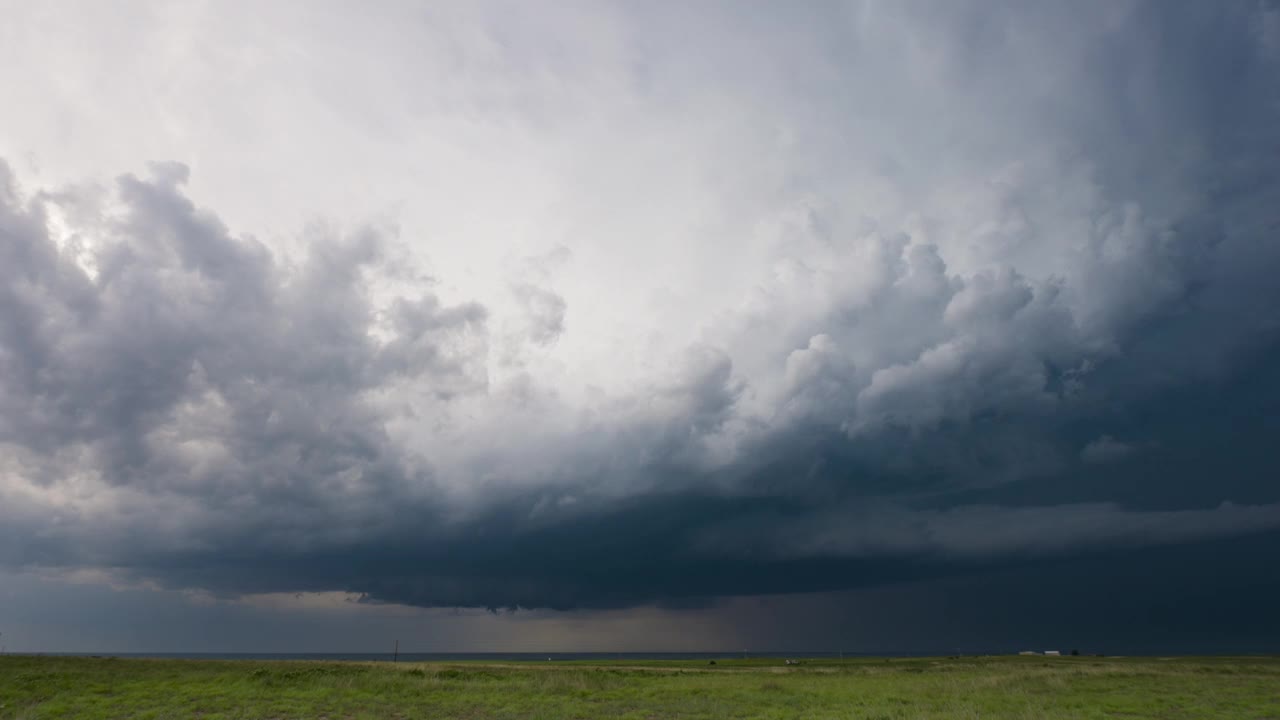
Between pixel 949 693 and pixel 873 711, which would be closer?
pixel 873 711

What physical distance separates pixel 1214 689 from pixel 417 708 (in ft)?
213

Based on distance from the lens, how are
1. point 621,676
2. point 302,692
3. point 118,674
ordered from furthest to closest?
point 621,676 → point 118,674 → point 302,692

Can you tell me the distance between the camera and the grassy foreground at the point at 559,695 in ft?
141

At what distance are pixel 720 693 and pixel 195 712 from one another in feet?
118

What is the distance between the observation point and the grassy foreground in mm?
43094

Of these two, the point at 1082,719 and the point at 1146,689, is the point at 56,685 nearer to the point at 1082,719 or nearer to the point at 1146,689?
the point at 1082,719

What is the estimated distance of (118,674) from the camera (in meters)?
57.8

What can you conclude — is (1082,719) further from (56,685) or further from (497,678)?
(56,685)

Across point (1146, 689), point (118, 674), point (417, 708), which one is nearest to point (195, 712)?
point (417, 708)

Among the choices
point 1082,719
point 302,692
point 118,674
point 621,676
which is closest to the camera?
point 1082,719

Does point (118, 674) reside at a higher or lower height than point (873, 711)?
higher

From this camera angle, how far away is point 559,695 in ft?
169

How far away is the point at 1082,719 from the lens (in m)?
40.1

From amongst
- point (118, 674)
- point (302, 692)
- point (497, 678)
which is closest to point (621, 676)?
point (497, 678)
